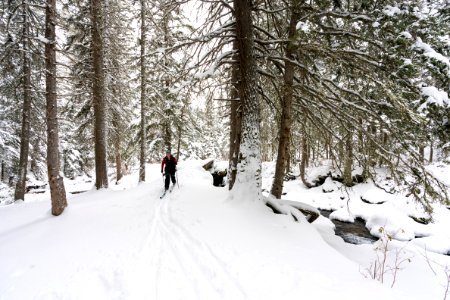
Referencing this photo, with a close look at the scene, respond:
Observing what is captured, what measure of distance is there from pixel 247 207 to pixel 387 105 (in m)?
3.92

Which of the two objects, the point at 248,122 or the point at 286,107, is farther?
the point at 286,107

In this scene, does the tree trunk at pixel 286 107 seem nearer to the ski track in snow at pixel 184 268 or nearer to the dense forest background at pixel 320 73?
the dense forest background at pixel 320 73

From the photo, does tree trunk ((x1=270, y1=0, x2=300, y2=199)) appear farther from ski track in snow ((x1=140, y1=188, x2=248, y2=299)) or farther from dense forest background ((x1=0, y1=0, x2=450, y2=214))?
ski track in snow ((x1=140, y1=188, x2=248, y2=299))

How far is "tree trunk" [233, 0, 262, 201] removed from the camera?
23.4 ft

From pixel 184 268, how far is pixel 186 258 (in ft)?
1.17

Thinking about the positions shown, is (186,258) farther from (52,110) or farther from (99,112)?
(99,112)

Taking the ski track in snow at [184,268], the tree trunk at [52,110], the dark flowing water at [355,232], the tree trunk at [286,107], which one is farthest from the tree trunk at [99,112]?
the dark flowing water at [355,232]

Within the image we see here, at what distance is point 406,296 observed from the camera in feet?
12.3

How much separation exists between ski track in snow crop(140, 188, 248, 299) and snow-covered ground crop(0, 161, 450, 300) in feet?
0.05

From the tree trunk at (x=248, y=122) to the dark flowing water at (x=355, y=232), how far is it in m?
6.31

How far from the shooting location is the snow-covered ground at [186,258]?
3830mm

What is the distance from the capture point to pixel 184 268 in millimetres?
4375

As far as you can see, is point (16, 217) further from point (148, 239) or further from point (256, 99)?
point (256, 99)

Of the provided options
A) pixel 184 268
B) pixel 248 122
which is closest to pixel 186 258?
pixel 184 268
